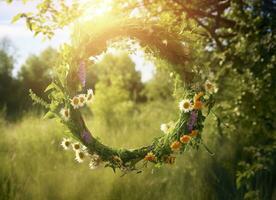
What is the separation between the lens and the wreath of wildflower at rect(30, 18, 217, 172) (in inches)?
158

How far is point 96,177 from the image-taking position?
6.11 m

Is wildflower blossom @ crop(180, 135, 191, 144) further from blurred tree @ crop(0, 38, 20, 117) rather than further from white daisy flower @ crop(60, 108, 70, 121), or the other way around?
blurred tree @ crop(0, 38, 20, 117)

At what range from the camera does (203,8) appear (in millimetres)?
6539

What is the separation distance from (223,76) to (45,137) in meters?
3.06

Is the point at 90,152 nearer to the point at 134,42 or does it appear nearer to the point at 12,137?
the point at 134,42

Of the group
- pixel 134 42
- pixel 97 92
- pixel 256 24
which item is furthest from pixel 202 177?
pixel 97 92

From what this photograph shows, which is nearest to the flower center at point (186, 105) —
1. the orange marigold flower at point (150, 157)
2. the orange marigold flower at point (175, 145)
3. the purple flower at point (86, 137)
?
the orange marigold flower at point (175, 145)

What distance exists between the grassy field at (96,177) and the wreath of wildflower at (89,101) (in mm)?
1280

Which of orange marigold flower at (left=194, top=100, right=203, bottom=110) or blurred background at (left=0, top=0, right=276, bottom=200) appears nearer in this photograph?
orange marigold flower at (left=194, top=100, right=203, bottom=110)

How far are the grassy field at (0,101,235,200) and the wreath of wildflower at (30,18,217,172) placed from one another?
1280mm

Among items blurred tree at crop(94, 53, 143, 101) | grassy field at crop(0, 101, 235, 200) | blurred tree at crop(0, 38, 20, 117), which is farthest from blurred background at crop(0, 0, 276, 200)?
blurred tree at crop(0, 38, 20, 117)

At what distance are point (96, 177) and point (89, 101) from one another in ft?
7.07

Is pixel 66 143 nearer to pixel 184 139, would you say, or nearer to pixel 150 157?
pixel 150 157

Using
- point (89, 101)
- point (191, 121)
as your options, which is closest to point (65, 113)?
point (89, 101)
